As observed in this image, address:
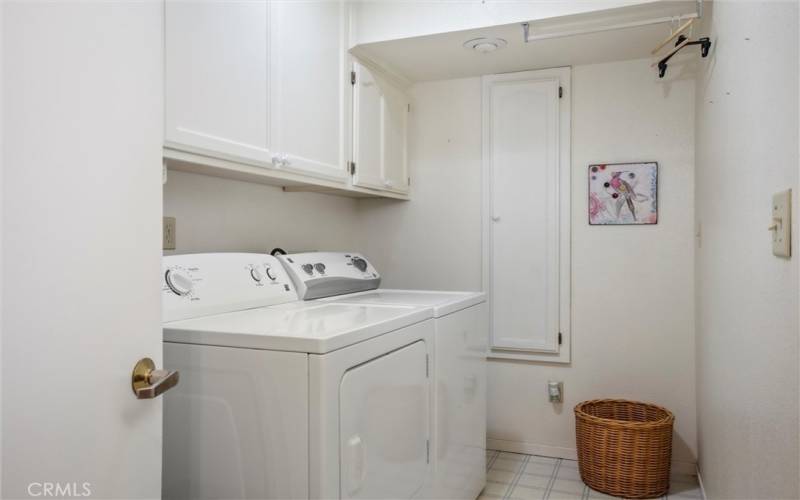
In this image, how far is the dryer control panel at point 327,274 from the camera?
2234mm

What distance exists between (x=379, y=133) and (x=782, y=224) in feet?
6.56

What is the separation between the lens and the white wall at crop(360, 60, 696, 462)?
9.09 feet

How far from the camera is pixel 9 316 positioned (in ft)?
2.45

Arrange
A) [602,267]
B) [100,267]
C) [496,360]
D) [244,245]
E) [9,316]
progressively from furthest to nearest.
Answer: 1. [496,360]
2. [602,267]
3. [244,245]
4. [100,267]
5. [9,316]

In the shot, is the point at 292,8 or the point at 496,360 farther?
the point at 496,360

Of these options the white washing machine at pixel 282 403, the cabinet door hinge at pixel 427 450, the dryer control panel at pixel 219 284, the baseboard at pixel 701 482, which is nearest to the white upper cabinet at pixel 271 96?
the dryer control panel at pixel 219 284

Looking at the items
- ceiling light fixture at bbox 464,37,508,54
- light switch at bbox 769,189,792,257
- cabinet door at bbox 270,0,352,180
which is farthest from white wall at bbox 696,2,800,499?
cabinet door at bbox 270,0,352,180

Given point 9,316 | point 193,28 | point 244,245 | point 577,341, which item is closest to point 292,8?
point 193,28

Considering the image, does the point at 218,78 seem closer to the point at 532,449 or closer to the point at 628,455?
the point at 628,455

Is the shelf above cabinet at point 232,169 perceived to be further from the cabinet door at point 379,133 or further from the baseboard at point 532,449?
the baseboard at point 532,449

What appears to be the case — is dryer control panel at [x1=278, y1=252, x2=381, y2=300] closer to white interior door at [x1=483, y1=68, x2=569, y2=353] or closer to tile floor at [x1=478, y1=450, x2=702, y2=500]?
white interior door at [x1=483, y1=68, x2=569, y2=353]

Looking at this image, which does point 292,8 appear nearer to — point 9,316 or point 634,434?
point 9,316

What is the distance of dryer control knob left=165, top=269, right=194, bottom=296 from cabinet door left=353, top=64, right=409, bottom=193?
106 centimetres

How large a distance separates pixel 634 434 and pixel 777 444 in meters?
1.38
